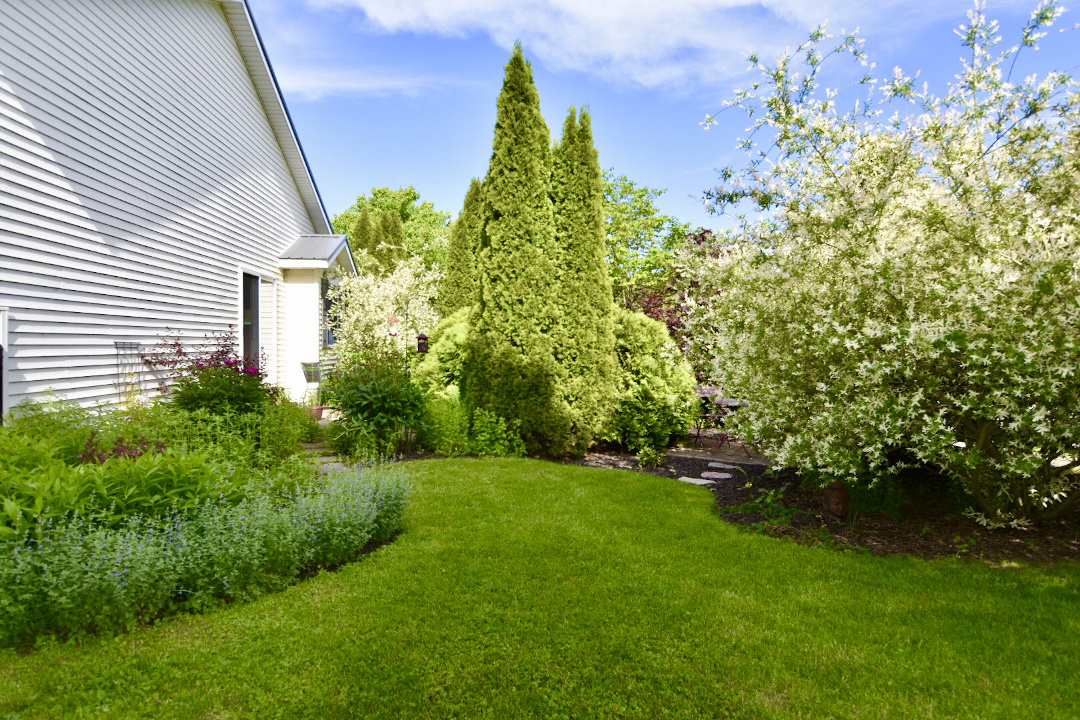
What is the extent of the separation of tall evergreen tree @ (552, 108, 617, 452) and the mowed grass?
11.6 feet

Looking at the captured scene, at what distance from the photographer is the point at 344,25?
8344mm

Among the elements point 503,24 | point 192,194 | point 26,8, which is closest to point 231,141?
point 192,194

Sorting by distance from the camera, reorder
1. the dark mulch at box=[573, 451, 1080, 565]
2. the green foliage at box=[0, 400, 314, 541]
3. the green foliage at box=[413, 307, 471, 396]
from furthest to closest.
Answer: the green foliage at box=[413, 307, 471, 396] → the dark mulch at box=[573, 451, 1080, 565] → the green foliage at box=[0, 400, 314, 541]

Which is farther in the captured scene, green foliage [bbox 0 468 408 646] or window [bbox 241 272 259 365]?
window [bbox 241 272 259 365]

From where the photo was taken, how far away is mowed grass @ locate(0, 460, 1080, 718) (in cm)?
260

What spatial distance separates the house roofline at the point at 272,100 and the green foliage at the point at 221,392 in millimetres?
6388

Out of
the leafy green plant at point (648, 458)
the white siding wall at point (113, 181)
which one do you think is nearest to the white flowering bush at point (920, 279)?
the leafy green plant at point (648, 458)

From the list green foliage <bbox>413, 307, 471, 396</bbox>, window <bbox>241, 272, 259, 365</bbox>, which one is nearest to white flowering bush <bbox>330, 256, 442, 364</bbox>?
window <bbox>241, 272, 259, 365</bbox>

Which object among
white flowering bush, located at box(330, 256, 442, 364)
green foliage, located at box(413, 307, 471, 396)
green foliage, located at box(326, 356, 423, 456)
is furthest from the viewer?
white flowering bush, located at box(330, 256, 442, 364)

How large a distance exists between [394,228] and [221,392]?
56.1 feet

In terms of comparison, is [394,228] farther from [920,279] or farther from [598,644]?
[598,644]

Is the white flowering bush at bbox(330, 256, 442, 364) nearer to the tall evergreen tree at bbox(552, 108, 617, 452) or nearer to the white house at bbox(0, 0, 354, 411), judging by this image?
the white house at bbox(0, 0, 354, 411)

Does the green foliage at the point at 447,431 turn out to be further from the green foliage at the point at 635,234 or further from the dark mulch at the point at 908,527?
the green foliage at the point at 635,234

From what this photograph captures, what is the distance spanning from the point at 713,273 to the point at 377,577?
437 centimetres
